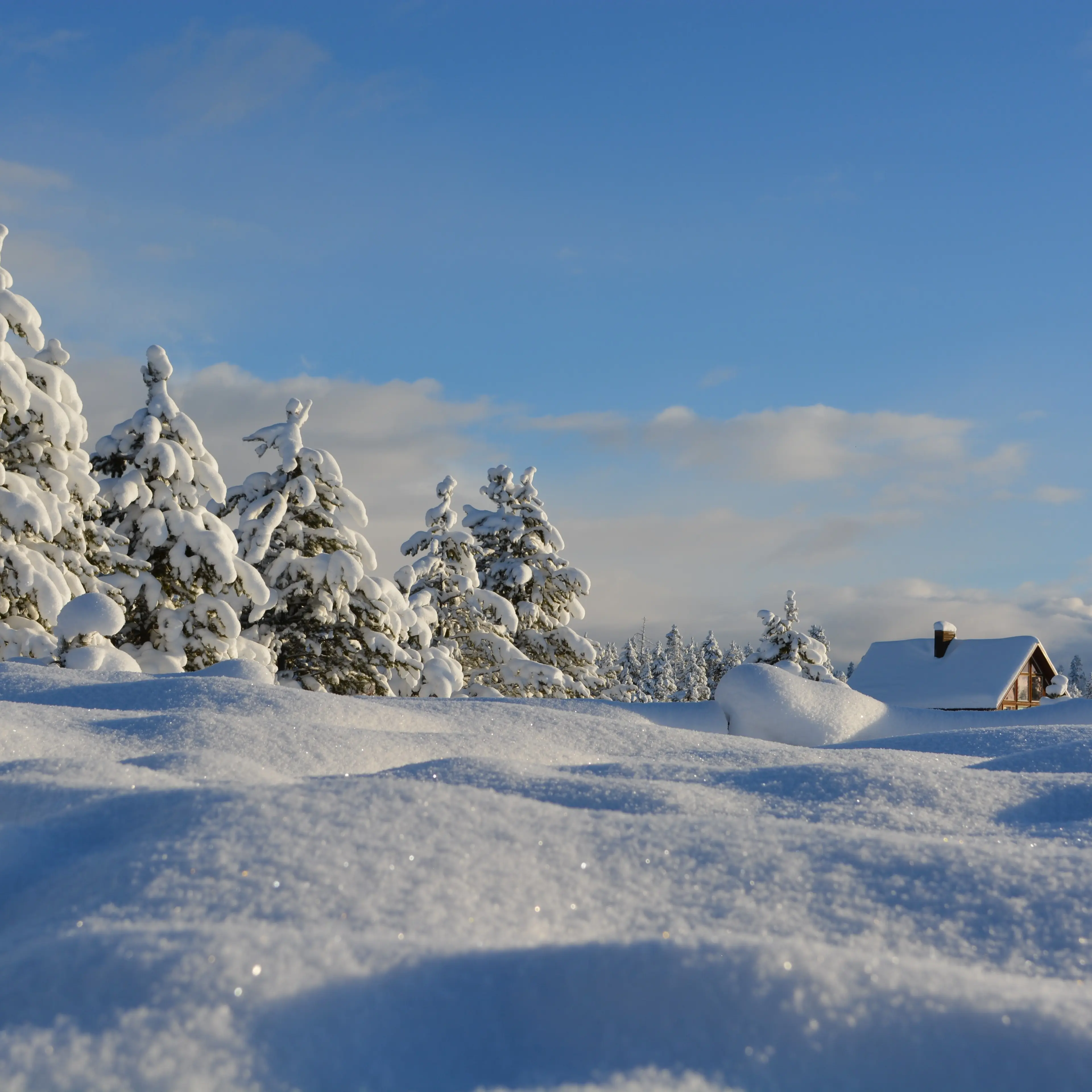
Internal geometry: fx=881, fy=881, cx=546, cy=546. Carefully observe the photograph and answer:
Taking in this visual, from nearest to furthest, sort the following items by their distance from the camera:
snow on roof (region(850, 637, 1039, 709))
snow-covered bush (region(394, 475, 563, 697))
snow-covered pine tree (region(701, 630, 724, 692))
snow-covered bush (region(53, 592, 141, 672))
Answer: snow-covered bush (region(53, 592, 141, 672)), snow-covered bush (region(394, 475, 563, 697)), snow on roof (region(850, 637, 1039, 709)), snow-covered pine tree (region(701, 630, 724, 692))

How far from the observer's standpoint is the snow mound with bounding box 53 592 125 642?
9.34 m

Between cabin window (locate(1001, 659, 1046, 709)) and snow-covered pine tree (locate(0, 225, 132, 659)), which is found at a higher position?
snow-covered pine tree (locate(0, 225, 132, 659))

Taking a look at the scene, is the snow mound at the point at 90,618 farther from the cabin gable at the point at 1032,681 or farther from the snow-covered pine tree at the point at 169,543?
the cabin gable at the point at 1032,681

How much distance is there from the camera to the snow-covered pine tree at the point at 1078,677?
93.8 m

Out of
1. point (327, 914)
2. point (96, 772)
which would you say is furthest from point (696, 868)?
point (96, 772)

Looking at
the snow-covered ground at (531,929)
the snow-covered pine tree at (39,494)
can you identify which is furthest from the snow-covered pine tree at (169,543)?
the snow-covered ground at (531,929)

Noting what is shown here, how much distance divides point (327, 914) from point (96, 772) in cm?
128

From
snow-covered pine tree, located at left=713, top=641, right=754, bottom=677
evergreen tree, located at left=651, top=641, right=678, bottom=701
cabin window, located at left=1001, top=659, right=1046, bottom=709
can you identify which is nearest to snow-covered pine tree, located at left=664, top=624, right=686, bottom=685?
snow-covered pine tree, located at left=713, top=641, right=754, bottom=677

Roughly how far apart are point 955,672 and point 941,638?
1427mm

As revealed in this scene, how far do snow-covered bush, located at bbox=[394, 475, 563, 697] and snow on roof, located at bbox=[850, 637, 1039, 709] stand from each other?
1480 centimetres

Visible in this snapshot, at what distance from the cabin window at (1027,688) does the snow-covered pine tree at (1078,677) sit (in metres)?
45.1

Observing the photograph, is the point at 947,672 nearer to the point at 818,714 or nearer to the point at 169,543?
the point at 169,543

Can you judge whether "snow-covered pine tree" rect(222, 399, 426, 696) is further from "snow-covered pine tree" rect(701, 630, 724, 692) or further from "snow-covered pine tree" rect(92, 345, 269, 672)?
"snow-covered pine tree" rect(701, 630, 724, 692)

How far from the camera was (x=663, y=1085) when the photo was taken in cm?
102
